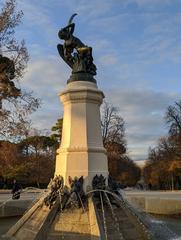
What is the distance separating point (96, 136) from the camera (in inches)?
405

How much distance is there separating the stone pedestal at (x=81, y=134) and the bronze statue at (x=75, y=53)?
1.78 ft

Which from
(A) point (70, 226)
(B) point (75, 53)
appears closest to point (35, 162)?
(B) point (75, 53)

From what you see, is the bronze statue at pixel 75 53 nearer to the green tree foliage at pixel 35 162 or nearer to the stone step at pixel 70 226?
the stone step at pixel 70 226

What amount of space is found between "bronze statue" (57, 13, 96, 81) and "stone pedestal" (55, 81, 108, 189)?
21.3 inches

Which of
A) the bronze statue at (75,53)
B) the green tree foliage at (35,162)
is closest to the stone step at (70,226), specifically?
the bronze statue at (75,53)

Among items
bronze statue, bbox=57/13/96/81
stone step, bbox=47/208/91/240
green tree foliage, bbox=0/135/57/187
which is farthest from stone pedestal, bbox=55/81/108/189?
green tree foliage, bbox=0/135/57/187

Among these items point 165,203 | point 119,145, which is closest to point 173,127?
point 119,145

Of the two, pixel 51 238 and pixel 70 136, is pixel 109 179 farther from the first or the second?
pixel 51 238

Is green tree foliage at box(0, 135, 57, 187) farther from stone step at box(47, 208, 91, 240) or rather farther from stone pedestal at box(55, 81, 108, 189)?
stone step at box(47, 208, 91, 240)

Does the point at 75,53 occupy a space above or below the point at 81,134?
above

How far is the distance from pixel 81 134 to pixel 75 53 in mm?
2338

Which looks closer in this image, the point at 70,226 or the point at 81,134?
the point at 70,226

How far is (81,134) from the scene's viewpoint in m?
10.1

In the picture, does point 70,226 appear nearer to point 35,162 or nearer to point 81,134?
point 81,134
